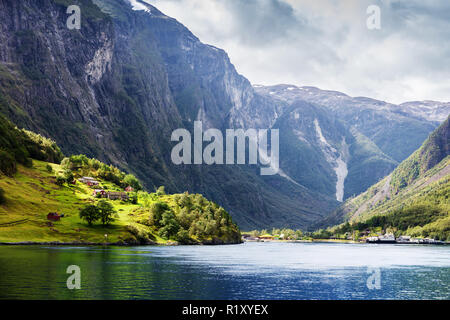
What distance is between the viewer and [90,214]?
193 meters

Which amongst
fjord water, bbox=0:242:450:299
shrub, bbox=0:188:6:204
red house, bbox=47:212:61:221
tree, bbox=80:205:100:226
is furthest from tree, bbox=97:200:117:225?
fjord water, bbox=0:242:450:299

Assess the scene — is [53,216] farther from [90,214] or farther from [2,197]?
[2,197]

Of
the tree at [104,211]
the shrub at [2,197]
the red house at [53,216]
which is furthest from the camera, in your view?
the tree at [104,211]

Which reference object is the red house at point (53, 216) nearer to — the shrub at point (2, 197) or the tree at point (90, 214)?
the tree at point (90, 214)

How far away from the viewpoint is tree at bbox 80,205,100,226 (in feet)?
634

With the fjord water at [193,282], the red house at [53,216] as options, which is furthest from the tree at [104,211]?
the fjord water at [193,282]

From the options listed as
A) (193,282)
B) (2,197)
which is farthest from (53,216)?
(193,282)

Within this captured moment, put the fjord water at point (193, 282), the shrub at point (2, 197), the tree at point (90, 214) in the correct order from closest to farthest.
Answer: the fjord water at point (193, 282)
the shrub at point (2, 197)
the tree at point (90, 214)

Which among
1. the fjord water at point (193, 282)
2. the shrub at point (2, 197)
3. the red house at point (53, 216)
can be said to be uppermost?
the shrub at point (2, 197)

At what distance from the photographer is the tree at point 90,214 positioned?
193 m
